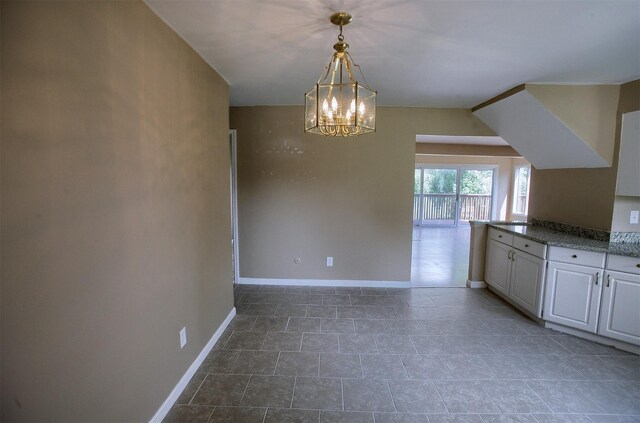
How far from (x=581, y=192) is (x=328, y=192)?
2739 millimetres

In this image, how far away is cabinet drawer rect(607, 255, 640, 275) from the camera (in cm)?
235

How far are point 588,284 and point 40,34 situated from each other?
12.6 ft

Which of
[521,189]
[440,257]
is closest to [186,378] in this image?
[440,257]

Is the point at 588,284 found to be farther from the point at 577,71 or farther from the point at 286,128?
the point at 286,128

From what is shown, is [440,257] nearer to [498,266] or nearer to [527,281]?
[498,266]

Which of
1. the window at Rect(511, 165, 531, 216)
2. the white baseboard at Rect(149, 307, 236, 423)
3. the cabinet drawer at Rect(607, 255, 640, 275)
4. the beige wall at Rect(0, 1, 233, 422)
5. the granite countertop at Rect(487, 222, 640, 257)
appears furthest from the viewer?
the window at Rect(511, 165, 531, 216)

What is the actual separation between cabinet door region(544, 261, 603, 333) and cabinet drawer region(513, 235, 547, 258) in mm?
126

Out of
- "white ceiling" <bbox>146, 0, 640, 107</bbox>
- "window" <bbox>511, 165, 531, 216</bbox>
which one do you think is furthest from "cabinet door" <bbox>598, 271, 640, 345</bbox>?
"window" <bbox>511, 165, 531, 216</bbox>

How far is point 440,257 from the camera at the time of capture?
5.57 m

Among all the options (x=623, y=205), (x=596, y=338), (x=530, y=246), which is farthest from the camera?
(x=530, y=246)

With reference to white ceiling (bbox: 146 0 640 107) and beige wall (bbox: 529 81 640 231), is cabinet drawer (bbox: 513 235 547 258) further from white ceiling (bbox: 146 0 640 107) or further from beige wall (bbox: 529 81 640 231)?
white ceiling (bbox: 146 0 640 107)

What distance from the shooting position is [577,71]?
8.11 feet

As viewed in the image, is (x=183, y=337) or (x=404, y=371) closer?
(x=183, y=337)

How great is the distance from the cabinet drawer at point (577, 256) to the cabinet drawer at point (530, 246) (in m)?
0.07
